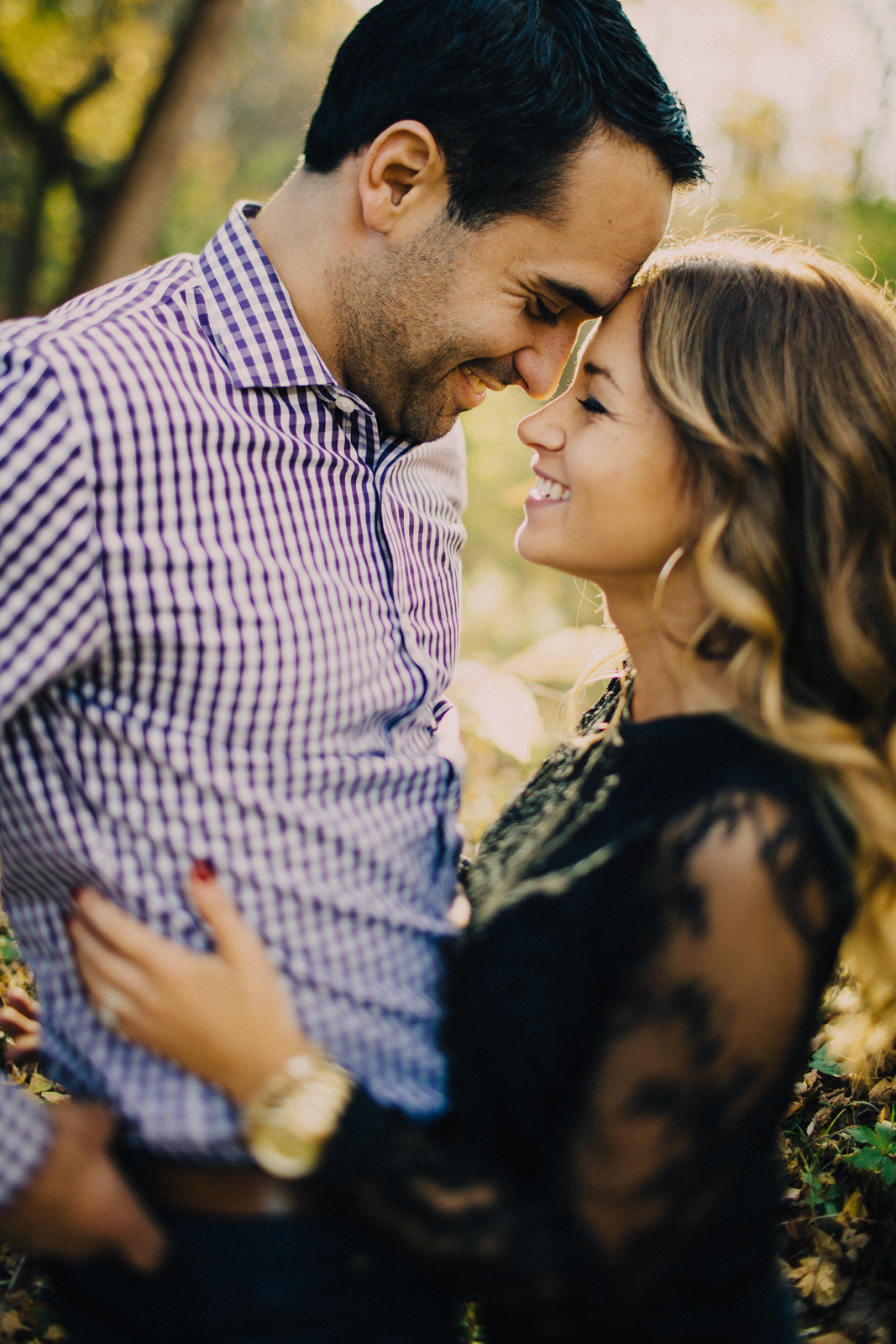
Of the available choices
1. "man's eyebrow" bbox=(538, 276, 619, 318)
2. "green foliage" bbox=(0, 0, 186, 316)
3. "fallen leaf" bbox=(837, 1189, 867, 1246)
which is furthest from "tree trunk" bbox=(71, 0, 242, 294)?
"fallen leaf" bbox=(837, 1189, 867, 1246)

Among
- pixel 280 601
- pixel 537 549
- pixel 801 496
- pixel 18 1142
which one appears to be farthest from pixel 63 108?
pixel 18 1142

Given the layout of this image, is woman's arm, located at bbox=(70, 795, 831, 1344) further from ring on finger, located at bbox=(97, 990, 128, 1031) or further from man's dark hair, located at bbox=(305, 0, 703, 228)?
man's dark hair, located at bbox=(305, 0, 703, 228)

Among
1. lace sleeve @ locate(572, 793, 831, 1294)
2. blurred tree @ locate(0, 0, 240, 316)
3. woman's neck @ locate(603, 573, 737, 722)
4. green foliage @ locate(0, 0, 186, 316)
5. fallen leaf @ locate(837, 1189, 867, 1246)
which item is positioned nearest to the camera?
lace sleeve @ locate(572, 793, 831, 1294)

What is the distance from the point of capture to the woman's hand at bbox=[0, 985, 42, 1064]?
198cm

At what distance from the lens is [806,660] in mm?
1762

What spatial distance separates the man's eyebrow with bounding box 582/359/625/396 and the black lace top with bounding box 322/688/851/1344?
83 cm

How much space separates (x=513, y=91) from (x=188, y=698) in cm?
155

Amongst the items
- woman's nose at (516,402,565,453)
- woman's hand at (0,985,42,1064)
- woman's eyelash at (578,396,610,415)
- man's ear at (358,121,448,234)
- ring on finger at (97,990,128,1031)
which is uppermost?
man's ear at (358,121,448,234)

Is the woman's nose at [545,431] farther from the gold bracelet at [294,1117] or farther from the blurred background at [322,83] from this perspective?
the gold bracelet at [294,1117]

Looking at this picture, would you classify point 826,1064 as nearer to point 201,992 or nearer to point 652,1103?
point 652,1103

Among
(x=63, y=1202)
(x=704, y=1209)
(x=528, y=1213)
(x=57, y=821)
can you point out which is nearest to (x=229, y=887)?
(x=57, y=821)

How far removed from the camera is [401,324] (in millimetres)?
2207

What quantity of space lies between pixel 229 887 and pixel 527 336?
1493mm

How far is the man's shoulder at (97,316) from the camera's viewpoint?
1.57m
